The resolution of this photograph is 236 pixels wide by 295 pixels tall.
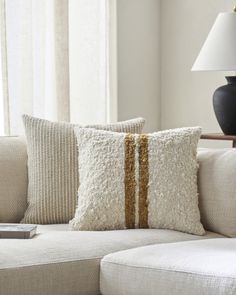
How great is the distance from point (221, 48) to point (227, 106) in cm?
30

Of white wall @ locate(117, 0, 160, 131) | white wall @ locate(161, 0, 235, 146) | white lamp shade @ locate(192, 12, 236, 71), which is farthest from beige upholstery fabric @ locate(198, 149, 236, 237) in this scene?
white wall @ locate(117, 0, 160, 131)

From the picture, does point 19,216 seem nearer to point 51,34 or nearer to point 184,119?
point 51,34

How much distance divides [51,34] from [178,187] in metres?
1.71

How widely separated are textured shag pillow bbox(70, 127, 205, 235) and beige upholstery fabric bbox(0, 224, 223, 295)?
0.15 m

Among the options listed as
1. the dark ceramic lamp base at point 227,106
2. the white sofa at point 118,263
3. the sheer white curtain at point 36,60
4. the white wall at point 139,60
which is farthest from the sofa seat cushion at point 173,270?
the white wall at point 139,60

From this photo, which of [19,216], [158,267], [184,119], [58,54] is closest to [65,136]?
[19,216]

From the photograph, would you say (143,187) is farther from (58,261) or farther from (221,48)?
(221,48)

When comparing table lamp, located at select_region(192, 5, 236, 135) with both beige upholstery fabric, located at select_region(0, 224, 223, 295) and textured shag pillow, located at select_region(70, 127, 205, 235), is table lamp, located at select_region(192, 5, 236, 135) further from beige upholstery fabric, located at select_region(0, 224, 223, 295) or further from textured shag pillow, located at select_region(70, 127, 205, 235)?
beige upholstery fabric, located at select_region(0, 224, 223, 295)

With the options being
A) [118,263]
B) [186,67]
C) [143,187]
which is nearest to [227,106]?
[186,67]

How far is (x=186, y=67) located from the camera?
458 cm

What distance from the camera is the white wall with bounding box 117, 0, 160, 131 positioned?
179 inches

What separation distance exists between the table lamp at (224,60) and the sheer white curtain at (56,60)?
33.7 inches

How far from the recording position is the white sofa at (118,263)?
2.02 m

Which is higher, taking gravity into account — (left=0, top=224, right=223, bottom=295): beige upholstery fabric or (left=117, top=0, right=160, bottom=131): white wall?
(left=117, top=0, right=160, bottom=131): white wall
